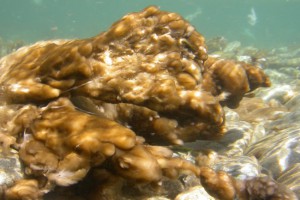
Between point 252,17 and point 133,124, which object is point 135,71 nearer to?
point 133,124

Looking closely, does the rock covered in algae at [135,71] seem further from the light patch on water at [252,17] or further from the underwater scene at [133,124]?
the light patch on water at [252,17]

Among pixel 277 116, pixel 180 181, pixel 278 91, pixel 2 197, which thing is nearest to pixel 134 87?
pixel 180 181

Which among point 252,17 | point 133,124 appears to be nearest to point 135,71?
point 133,124

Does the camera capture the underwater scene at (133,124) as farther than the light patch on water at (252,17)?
No

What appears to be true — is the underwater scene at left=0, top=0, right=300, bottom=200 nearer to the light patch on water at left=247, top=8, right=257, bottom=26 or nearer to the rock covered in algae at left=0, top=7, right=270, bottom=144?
the rock covered in algae at left=0, top=7, right=270, bottom=144

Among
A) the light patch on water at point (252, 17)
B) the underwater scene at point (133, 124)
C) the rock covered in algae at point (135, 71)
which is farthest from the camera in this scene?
the light patch on water at point (252, 17)

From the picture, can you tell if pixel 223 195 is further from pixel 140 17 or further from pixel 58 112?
pixel 140 17

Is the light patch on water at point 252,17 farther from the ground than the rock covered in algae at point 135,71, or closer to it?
farther from the ground

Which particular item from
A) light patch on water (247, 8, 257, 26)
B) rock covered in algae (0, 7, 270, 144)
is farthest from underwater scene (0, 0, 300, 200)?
light patch on water (247, 8, 257, 26)

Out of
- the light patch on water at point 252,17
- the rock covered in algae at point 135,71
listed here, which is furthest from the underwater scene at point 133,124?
the light patch on water at point 252,17
